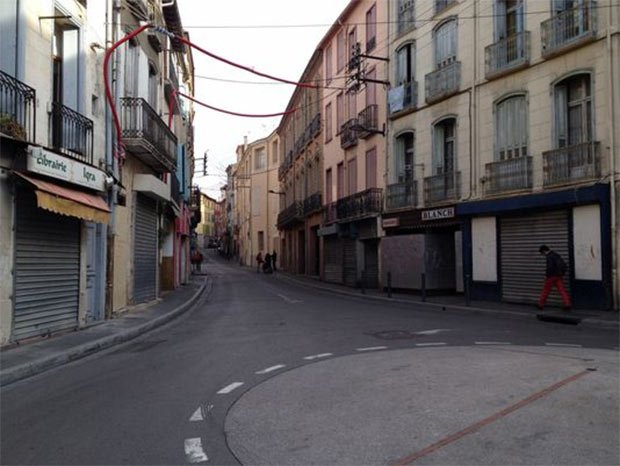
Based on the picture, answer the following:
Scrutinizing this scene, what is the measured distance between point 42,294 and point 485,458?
9.05 metres

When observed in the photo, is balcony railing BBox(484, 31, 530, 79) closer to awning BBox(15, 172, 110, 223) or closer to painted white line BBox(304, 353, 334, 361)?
painted white line BBox(304, 353, 334, 361)

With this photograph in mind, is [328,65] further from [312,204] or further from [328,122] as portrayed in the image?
→ [312,204]

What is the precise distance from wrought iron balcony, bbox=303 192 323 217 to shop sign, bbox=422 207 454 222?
13.8m

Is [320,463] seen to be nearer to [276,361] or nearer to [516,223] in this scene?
[276,361]

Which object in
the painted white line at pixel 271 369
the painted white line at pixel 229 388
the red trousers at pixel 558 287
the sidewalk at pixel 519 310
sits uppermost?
the red trousers at pixel 558 287

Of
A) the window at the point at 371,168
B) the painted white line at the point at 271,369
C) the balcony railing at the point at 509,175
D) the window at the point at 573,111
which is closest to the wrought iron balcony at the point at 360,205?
the window at the point at 371,168

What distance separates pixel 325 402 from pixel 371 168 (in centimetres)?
2152

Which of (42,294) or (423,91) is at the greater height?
(423,91)

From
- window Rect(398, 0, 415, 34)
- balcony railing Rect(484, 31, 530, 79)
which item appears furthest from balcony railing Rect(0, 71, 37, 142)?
window Rect(398, 0, 415, 34)

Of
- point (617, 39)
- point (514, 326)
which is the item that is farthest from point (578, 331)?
point (617, 39)

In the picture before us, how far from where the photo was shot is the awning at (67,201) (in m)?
9.64

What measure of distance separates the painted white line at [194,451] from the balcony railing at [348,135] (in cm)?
2324

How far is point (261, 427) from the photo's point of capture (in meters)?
5.21

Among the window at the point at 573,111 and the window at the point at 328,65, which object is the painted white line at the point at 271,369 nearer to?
the window at the point at 573,111
